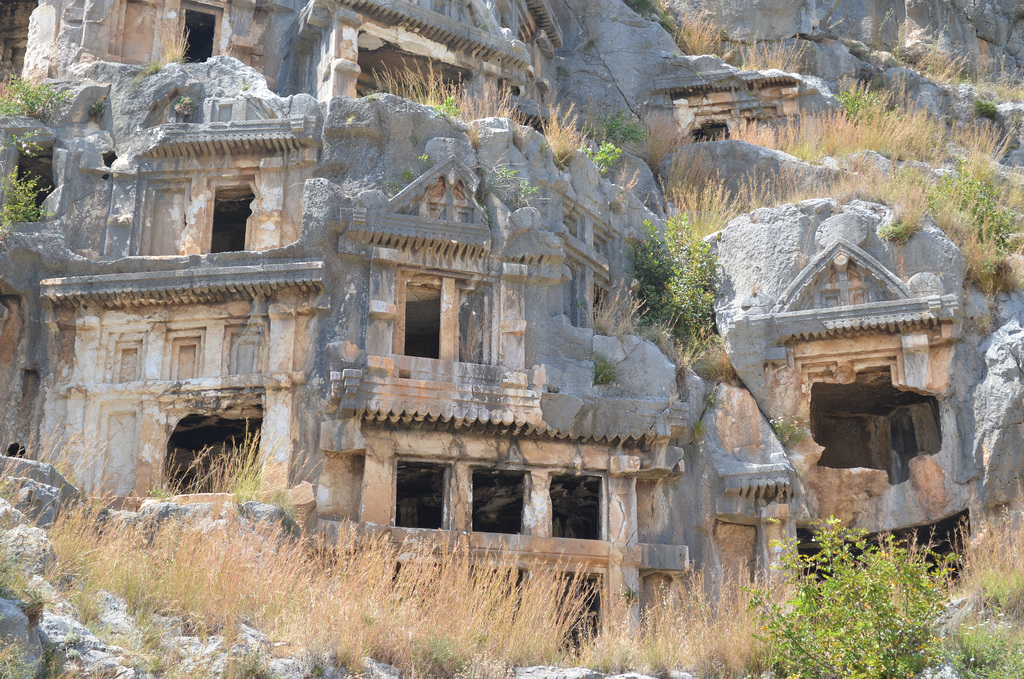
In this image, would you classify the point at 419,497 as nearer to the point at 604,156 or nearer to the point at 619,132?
the point at 604,156

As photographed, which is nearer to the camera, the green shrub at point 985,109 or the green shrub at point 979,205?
the green shrub at point 979,205

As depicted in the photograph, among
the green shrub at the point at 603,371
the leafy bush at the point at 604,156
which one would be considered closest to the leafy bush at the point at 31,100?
the leafy bush at the point at 604,156

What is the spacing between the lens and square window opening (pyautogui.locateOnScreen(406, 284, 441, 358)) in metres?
19.0

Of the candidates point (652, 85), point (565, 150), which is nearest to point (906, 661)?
point (565, 150)

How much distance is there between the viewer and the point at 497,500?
2086 cm

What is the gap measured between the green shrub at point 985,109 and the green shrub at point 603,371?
43.7 ft

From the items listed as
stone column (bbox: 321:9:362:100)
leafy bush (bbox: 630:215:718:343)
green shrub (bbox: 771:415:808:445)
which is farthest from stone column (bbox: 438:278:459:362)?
stone column (bbox: 321:9:362:100)

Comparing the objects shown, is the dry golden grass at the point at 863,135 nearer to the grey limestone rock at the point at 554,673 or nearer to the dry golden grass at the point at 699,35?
the dry golden grass at the point at 699,35

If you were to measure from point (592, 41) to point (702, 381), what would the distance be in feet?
40.9

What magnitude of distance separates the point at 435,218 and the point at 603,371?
342 centimetres

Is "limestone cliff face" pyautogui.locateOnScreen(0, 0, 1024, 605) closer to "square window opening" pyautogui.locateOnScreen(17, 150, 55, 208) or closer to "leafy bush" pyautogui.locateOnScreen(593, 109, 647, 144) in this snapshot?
"square window opening" pyautogui.locateOnScreen(17, 150, 55, 208)

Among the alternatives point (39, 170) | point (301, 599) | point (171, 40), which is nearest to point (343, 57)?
point (171, 40)

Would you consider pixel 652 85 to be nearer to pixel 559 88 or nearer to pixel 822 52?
pixel 559 88

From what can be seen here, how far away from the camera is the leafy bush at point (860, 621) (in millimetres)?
12703
